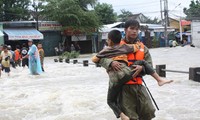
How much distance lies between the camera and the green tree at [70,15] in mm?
38844

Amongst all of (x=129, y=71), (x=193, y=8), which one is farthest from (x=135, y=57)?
(x=193, y=8)

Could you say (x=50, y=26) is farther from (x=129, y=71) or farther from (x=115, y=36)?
(x=129, y=71)

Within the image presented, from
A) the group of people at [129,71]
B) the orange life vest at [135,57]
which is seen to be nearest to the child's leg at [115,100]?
the group of people at [129,71]

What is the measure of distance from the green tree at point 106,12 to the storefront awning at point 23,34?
527 inches

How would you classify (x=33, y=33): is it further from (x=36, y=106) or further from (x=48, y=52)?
(x=36, y=106)

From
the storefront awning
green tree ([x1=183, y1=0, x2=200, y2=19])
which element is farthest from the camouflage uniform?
green tree ([x1=183, y1=0, x2=200, y2=19])

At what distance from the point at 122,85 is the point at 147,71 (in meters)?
0.32

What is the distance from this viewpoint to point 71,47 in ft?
133

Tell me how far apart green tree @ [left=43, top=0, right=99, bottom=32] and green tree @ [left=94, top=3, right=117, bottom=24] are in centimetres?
893

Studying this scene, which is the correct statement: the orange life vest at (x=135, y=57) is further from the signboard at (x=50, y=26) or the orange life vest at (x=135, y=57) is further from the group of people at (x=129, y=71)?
the signboard at (x=50, y=26)

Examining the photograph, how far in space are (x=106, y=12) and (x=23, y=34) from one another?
17.6m

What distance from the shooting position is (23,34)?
35.8 metres

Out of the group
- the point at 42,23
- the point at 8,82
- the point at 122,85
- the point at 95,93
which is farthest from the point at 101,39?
the point at 122,85

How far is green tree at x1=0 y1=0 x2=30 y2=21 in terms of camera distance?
127 ft
